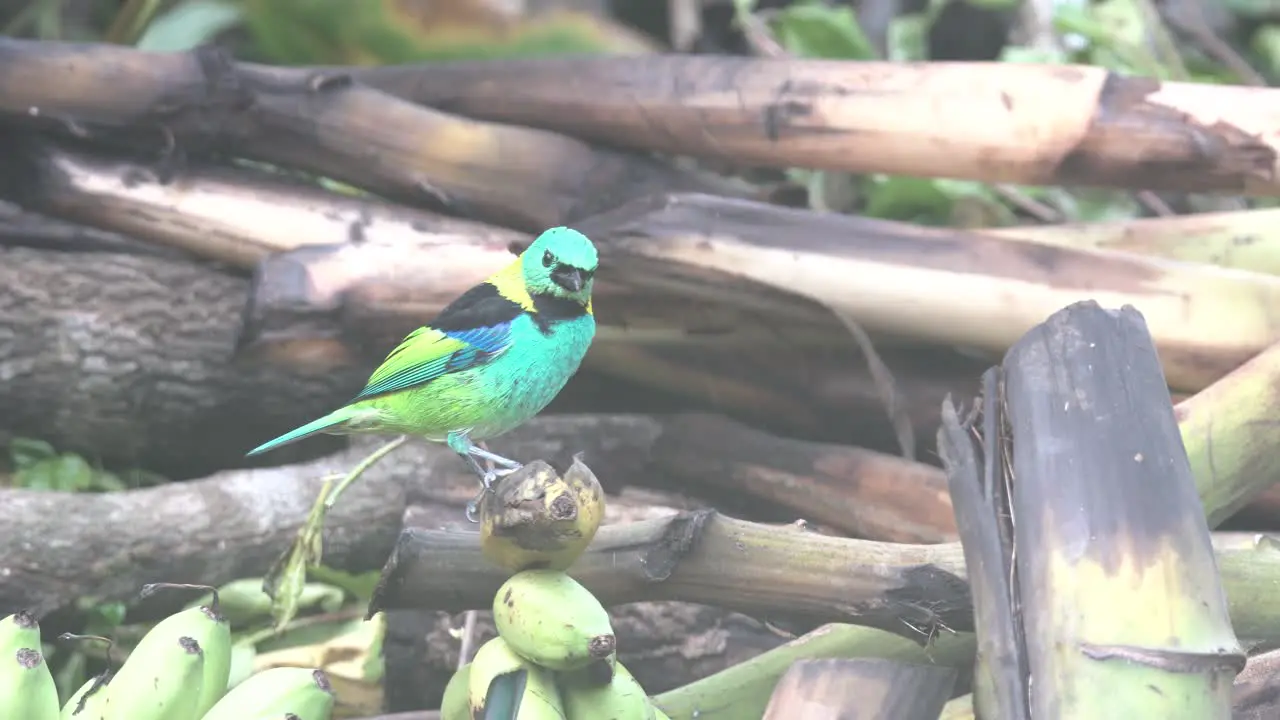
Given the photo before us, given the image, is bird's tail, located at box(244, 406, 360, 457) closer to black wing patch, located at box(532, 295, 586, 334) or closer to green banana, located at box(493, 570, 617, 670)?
black wing patch, located at box(532, 295, 586, 334)

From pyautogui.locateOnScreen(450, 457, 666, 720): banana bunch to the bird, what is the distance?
0.91ft

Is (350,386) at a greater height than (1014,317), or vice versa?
(1014,317)

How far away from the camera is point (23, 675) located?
129 centimetres

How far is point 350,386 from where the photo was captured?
8.17ft

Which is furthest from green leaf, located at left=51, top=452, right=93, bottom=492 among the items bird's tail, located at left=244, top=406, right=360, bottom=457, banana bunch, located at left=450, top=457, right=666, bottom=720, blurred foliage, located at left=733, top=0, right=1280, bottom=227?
blurred foliage, located at left=733, top=0, right=1280, bottom=227

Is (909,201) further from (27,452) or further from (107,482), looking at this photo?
(27,452)

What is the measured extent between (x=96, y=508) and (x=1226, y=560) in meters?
1.73

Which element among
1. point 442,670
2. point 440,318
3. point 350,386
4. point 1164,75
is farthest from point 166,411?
point 1164,75

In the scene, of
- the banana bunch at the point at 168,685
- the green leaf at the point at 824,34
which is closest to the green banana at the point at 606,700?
the banana bunch at the point at 168,685

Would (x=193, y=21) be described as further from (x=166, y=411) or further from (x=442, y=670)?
(x=442, y=670)

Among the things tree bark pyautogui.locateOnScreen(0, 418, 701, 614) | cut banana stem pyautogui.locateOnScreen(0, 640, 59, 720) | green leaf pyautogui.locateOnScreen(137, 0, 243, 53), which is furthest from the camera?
green leaf pyautogui.locateOnScreen(137, 0, 243, 53)

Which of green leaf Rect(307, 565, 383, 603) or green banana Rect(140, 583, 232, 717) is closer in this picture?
green banana Rect(140, 583, 232, 717)

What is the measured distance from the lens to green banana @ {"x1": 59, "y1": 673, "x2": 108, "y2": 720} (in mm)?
1348

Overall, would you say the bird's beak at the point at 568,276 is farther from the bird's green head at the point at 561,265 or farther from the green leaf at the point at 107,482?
the green leaf at the point at 107,482
